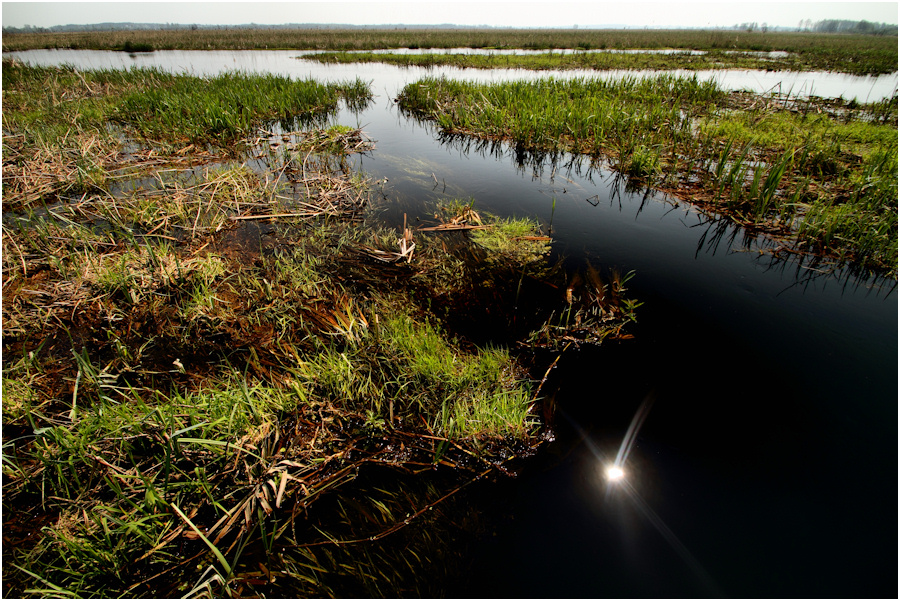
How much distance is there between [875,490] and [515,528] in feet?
6.28

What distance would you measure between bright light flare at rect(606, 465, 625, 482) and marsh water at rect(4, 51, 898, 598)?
0.04 meters

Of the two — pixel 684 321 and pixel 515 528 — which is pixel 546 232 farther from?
pixel 515 528

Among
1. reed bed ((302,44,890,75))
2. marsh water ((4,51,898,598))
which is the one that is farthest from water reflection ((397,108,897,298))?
reed bed ((302,44,890,75))

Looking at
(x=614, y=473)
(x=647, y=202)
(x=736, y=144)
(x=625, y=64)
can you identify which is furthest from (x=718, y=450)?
(x=625, y=64)

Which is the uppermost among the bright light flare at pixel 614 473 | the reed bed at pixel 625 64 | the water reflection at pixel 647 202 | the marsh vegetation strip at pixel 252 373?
the reed bed at pixel 625 64

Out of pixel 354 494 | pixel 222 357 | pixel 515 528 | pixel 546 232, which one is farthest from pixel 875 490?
pixel 222 357

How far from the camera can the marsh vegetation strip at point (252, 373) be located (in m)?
1.59

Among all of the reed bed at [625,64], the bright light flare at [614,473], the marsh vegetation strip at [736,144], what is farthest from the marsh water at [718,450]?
the reed bed at [625,64]

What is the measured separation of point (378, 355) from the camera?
2.42 meters

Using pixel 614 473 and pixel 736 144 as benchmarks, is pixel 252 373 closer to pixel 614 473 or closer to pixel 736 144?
pixel 614 473

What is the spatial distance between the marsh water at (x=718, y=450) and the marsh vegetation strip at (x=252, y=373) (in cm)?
27

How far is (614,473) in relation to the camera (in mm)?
1951

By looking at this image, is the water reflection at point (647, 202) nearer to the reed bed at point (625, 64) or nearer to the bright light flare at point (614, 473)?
the bright light flare at point (614, 473)

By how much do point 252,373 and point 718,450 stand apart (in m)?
2.97
